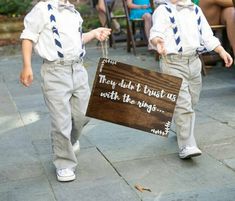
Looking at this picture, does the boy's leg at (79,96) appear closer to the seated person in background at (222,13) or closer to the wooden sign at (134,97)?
the wooden sign at (134,97)

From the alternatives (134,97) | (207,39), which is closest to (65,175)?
(134,97)

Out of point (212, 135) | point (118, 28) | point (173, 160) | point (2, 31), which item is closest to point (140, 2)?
point (118, 28)

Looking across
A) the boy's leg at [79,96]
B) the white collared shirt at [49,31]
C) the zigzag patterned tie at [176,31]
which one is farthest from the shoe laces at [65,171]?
the zigzag patterned tie at [176,31]

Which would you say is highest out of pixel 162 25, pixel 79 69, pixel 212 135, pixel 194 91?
pixel 162 25

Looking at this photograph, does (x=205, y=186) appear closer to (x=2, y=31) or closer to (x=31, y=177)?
(x=31, y=177)

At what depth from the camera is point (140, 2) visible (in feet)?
30.8

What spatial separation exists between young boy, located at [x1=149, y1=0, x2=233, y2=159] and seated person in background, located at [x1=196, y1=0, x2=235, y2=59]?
2.83m

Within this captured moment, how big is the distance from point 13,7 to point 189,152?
9.31 meters

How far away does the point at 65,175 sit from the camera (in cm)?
396

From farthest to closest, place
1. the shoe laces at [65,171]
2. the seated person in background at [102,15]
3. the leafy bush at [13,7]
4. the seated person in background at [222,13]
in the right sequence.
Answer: the leafy bush at [13,7] → the seated person in background at [102,15] → the seated person in background at [222,13] → the shoe laces at [65,171]

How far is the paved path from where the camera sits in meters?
3.72

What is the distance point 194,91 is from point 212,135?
0.65m

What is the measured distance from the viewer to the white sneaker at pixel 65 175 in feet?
13.0

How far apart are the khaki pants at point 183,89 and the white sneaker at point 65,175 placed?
3.15 feet
